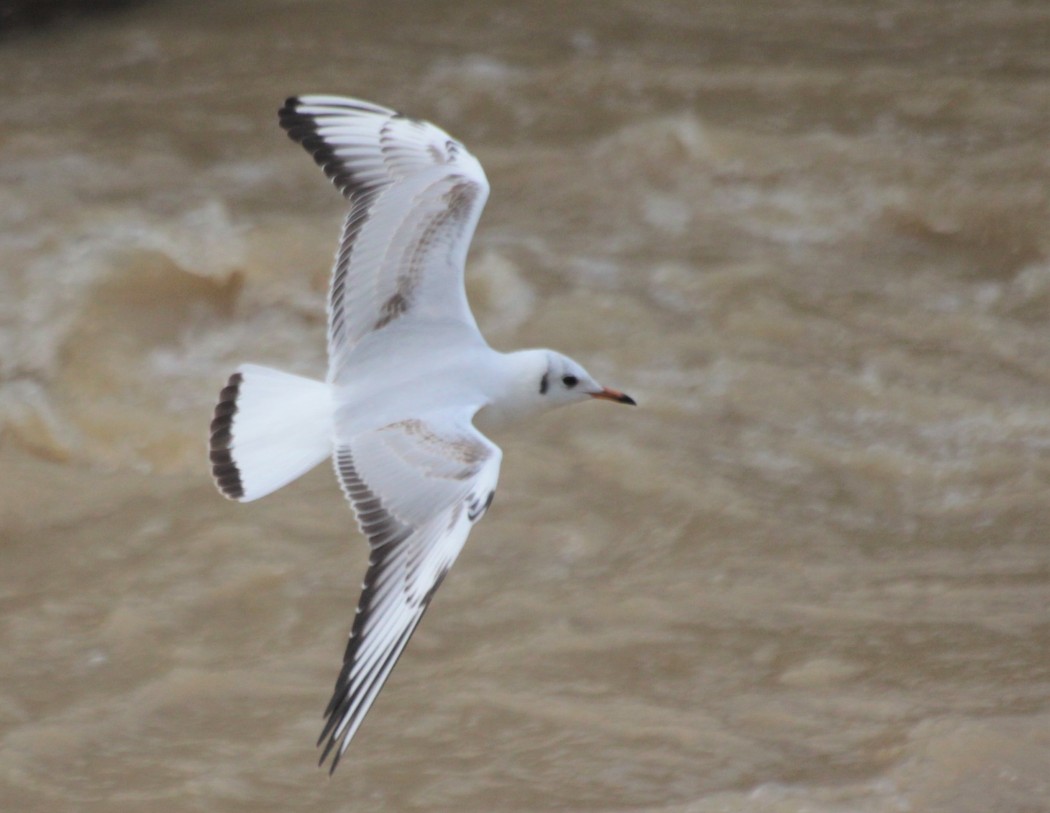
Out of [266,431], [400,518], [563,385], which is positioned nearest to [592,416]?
[563,385]

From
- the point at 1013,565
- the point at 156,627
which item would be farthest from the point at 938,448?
the point at 156,627

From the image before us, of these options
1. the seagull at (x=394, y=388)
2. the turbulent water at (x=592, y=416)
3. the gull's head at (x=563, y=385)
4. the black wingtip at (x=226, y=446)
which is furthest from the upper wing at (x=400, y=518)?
the turbulent water at (x=592, y=416)

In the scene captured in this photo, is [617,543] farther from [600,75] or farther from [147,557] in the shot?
[600,75]

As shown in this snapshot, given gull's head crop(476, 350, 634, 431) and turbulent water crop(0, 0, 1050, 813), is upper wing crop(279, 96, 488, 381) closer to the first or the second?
gull's head crop(476, 350, 634, 431)

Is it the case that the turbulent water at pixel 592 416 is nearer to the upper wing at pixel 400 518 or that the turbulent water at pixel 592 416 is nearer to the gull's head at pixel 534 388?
the gull's head at pixel 534 388

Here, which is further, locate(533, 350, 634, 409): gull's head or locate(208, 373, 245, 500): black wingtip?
locate(533, 350, 634, 409): gull's head

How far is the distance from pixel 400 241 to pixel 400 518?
3.24 ft

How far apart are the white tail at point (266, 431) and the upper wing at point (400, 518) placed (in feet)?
0.40

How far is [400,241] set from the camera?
4.72 metres

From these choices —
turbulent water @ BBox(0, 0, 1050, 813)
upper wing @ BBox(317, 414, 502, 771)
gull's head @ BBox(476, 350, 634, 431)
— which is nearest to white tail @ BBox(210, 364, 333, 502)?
upper wing @ BBox(317, 414, 502, 771)

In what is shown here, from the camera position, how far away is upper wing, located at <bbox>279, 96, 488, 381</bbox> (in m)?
4.72

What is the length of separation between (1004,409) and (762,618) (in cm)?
165

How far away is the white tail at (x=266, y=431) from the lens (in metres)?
4.30

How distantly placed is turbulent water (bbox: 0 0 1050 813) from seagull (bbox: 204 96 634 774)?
3.56ft
